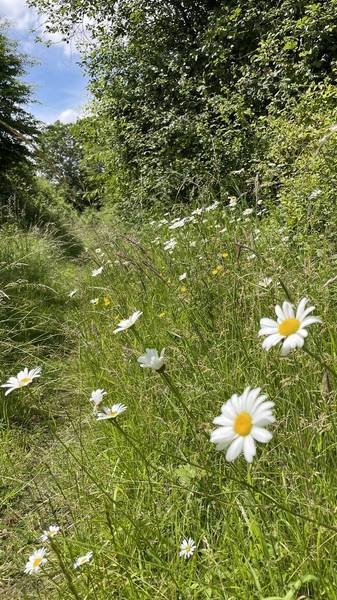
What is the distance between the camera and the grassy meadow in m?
1.07

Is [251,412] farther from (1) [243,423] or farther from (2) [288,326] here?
(2) [288,326]

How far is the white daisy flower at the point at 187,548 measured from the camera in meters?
1.18

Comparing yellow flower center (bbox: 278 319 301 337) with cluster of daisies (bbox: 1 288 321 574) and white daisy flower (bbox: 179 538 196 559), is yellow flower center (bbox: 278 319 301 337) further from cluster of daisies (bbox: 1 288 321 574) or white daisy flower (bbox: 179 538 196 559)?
white daisy flower (bbox: 179 538 196 559)

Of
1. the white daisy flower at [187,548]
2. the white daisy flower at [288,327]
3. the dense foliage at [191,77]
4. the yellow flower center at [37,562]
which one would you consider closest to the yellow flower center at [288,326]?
the white daisy flower at [288,327]

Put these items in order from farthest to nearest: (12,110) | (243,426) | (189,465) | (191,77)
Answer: (12,110) → (191,77) → (189,465) → (243,426)

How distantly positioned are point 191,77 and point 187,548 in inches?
250

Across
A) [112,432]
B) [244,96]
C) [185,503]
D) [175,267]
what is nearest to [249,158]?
[244,96]

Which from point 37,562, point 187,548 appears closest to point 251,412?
point 187,548

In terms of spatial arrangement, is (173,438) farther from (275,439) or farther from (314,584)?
(314,584)

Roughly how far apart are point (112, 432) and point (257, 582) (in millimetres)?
920

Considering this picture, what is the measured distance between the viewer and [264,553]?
104 centimetres

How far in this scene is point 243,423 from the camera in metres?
0.69

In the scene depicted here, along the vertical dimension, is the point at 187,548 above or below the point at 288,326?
below

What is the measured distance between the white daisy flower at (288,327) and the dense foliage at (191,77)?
12.2 ft
